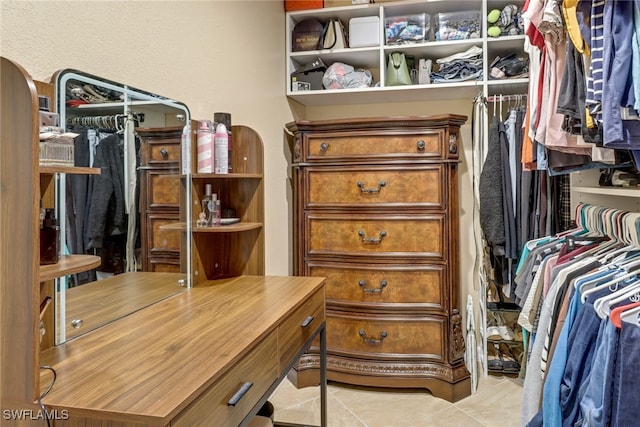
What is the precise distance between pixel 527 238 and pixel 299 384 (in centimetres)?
160

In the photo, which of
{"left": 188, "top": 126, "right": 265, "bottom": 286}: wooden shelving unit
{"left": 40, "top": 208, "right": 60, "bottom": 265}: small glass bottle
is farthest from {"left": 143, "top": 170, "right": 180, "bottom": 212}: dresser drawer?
{"left": 40, "top": 208, "right": 60, "bottom": 265}: small glass bottle

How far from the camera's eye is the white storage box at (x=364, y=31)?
10.0 feet

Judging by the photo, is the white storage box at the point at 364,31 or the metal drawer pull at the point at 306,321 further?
the white storage box at the point at 364,31

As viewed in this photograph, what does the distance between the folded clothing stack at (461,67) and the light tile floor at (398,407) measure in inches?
75.5

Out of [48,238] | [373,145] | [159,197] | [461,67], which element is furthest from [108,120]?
[461,67]

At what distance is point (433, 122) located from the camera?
2.57 metres

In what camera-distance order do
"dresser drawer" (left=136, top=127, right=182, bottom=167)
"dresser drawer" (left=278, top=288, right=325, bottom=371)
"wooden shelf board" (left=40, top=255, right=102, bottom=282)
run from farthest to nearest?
"dresser drawer" (left=136, top=127, right=182, bottom=167), "dresser drawer" (left=278, top=288, right=325, bottom=371), "wooden shelf board" (left=40, top=255, right=102, bottom=282)

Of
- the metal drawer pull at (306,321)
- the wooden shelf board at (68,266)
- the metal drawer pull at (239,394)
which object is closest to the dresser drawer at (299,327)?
the metal drawer pull at (306,321)

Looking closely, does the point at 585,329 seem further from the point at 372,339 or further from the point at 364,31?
the point at 364,31

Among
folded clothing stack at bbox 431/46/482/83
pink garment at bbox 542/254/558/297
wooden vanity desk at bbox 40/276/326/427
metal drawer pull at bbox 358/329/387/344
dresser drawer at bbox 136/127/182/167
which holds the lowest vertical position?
metal drawer pull at bbox 358/329/387/344

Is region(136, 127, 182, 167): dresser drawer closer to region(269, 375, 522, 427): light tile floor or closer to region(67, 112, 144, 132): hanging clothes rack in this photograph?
region(67, 112, 144, 132): hanging clothes rack

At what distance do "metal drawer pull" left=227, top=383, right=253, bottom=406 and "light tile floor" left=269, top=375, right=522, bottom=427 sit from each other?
1.33 metres

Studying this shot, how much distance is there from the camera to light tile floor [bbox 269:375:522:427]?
2387 mm

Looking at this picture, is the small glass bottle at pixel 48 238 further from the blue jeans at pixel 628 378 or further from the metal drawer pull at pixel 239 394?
the blue jeans at pixel 628 378
